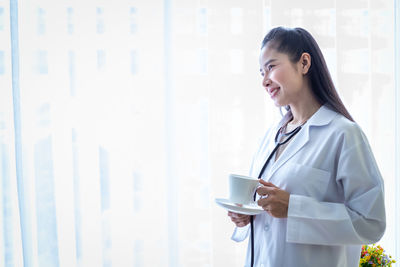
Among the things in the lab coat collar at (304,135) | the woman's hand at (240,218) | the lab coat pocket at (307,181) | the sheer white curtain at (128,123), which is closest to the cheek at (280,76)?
the lab coat collar at (304,135)

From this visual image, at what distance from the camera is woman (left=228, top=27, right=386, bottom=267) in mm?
866

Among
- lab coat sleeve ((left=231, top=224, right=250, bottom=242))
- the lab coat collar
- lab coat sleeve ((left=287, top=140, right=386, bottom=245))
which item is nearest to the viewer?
lab coat sleeve ((left=287, top=140, right=386, bottom=245))

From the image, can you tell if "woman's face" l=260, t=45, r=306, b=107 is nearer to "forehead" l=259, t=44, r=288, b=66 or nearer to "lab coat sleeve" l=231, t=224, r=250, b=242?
"forehead" l=259, t=44, r=288, b=66

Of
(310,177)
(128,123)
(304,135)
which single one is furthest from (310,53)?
(128,123)

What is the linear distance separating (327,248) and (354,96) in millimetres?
1101

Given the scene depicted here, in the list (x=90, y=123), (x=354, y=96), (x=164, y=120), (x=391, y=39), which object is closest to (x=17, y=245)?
(x=90, y=123)

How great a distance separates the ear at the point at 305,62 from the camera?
1.02 m

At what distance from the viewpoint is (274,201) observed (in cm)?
88

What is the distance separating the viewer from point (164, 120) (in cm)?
157

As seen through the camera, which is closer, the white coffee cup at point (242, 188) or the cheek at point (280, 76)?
the white coffee cup at point (242, 188)

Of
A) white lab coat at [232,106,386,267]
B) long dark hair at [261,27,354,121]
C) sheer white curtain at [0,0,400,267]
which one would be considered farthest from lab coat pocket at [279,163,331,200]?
sheer white curtain at [0,0,400,267]

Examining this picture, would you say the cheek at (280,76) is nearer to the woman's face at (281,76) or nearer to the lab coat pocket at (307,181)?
the woman's face at (281,76)

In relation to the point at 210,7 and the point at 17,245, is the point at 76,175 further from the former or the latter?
the point at 210,7

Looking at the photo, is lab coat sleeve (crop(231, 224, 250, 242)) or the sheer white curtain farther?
the sheer white curtain
